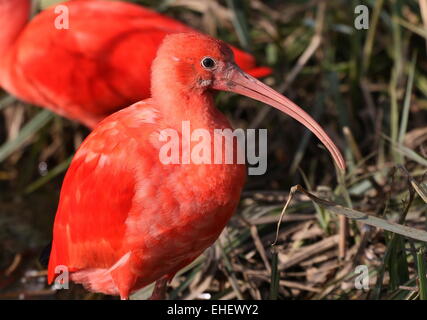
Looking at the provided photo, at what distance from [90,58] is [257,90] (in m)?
1.89

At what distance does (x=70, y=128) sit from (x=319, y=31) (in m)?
1.88

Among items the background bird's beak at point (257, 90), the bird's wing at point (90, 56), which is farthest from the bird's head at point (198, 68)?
the bird's wing at point (90, 56)

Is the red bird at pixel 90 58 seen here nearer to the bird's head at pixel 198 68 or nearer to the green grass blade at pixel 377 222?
the bird's head at pixel 198 68

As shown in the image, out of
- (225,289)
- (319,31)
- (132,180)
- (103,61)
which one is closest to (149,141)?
(132,180)

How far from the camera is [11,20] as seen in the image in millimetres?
5535

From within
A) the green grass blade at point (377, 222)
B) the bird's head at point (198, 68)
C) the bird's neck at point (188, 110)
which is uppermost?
the bird's head at point (198, 68)

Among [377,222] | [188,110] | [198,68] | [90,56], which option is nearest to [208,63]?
[198,68]

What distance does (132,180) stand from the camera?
333cm

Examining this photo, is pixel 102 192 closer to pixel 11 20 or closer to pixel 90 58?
pixel 90 58

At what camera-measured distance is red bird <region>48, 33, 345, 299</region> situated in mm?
3271

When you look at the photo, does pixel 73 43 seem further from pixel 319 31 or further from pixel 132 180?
pixel 132 180

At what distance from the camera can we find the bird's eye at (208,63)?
3.36 meters

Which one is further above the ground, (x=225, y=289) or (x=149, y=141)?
(x=149, y=141)

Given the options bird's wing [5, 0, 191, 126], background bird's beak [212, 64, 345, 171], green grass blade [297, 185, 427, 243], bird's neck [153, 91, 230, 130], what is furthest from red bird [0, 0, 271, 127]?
green grass blade [297, 185, 427, 243]
